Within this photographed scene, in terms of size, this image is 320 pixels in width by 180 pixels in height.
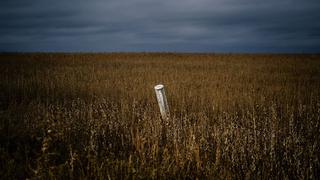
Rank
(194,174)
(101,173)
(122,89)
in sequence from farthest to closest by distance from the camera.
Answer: (122,89) < (194,174) < (101,173)

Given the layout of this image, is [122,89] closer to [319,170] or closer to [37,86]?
[37,86]

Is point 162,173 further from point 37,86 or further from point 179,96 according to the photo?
point 37,86

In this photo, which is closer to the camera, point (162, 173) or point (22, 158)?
point (162, 173)

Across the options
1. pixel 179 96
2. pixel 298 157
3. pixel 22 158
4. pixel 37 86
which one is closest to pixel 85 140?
pixel 22 158

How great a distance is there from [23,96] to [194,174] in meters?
7.37

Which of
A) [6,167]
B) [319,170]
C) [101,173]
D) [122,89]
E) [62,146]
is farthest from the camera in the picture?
[122,89]

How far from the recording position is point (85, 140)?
562 cm

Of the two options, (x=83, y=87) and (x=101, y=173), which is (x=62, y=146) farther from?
(x=83, y=87)

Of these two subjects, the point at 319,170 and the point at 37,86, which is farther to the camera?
the point at 37,86

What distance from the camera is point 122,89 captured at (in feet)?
38.3

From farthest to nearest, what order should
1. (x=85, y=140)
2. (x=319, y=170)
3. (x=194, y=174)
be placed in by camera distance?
(x=85, y=140) < (x=319, y=170) < (x=194, y=174)

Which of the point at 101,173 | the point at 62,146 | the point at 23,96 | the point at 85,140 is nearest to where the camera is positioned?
the point at 101,173

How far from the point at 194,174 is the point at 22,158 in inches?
94.6

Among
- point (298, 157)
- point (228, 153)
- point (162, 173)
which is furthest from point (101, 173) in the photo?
point (298, 157)
